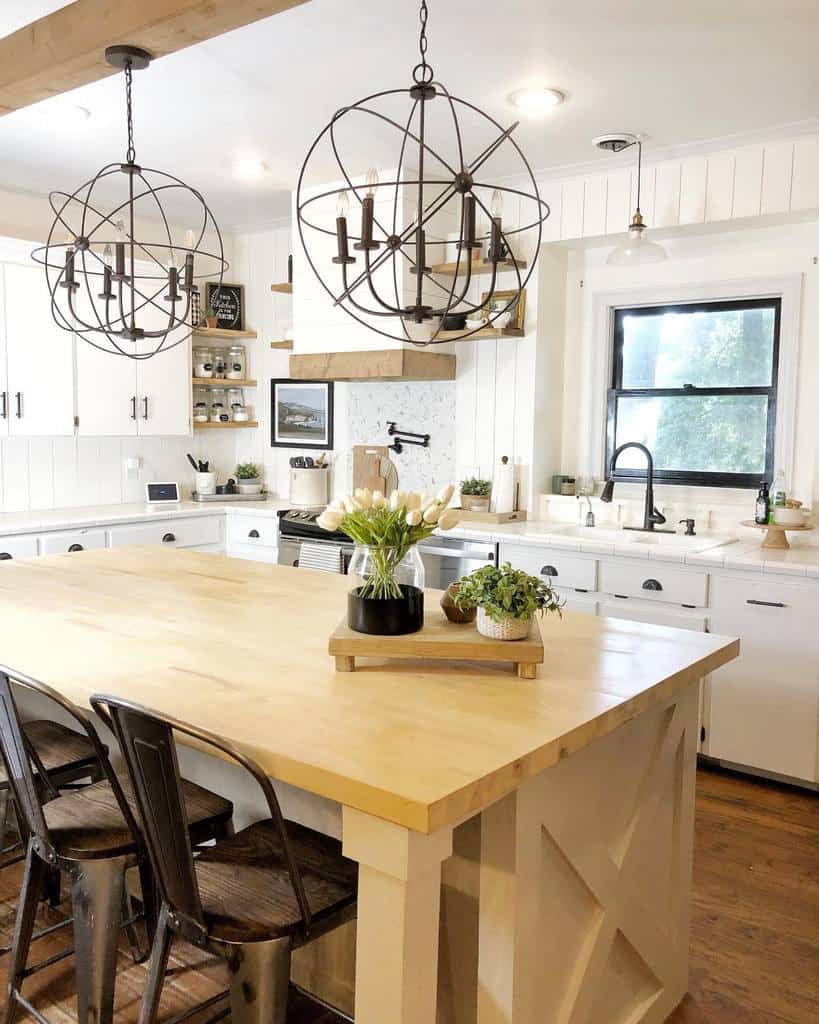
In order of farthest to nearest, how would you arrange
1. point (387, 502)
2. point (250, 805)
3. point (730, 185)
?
1. point (730, 185)
2. point (250, 805)
3. point (387, 502)

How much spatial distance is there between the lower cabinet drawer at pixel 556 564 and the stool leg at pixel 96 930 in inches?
97.8

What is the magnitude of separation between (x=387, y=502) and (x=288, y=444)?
385 centimetres

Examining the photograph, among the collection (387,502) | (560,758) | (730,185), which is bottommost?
(560,758)

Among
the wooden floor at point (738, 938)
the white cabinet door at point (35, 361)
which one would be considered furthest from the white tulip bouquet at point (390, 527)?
the white cabinet door at point (35, 361)

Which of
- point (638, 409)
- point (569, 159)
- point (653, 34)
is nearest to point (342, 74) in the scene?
point (653, 34)

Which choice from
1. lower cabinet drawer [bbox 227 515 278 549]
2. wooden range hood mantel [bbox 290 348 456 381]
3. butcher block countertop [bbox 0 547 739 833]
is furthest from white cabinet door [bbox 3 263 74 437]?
butcher block countertop [bbox 0 547 739 833]

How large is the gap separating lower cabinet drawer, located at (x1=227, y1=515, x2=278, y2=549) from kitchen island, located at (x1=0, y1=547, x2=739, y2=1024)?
103 inches

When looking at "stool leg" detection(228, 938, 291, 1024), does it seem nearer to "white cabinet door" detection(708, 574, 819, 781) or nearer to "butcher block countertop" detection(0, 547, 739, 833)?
"butcher block countertop" detection(0, 547, 739, 833)

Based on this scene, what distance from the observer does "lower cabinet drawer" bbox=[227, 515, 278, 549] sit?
514 cm

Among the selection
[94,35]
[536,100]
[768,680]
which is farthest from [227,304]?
[768,680]

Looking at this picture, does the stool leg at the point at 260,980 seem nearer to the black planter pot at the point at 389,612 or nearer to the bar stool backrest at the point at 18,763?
the bar stool backrest at the point at 18,763

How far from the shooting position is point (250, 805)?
206 centimetres

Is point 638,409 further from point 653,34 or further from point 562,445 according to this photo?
point 653,34

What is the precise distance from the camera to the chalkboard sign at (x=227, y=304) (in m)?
5.61
